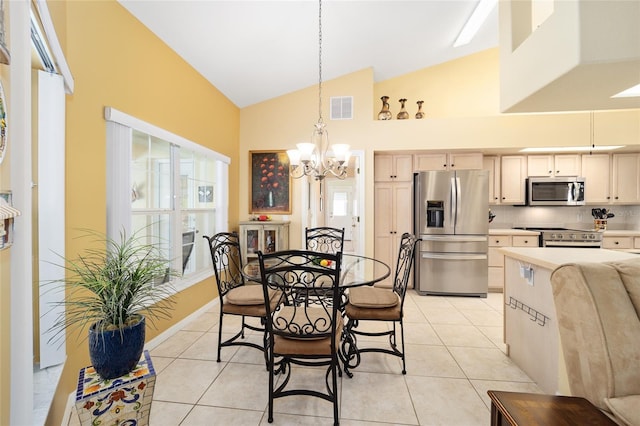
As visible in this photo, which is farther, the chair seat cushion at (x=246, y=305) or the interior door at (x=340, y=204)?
the interior door at (x=340, y=204)

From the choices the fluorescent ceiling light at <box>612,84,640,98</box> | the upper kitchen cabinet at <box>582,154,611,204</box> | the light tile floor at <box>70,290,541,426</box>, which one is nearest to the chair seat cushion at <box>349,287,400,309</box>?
the light tile floor at <box>70,290,541,426</box>

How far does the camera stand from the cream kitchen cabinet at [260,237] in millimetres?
4137

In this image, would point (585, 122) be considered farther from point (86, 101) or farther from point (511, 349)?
point (86, 101)

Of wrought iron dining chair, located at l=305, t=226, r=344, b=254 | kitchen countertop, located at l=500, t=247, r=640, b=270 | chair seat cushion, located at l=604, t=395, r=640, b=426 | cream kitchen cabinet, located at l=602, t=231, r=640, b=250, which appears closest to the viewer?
chair seat cushion, located at l=604, t=395, r=640, b=426

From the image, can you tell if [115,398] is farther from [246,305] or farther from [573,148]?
[573,148]

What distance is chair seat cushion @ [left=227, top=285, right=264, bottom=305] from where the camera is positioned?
2.28 m

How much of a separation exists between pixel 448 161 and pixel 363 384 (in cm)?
344

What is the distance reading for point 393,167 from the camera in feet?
14.7

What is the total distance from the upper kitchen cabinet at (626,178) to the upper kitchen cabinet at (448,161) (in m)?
1.99

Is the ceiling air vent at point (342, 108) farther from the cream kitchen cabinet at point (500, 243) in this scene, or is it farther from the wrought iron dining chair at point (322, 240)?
the cream kitchen cabinet at point (500, 243)

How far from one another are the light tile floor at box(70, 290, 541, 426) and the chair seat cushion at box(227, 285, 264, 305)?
0.53 m

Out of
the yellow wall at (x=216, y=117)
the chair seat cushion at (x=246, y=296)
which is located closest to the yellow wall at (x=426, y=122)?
the yellow wall at (x=216, y=117)

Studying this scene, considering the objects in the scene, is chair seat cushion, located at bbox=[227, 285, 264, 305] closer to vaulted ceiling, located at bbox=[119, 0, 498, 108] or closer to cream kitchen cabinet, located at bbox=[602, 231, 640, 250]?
vaulted ceiling, located at bbox=[119, 0, 498, 108]

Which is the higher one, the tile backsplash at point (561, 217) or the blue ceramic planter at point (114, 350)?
the tile backsplash at point (561, 217)
